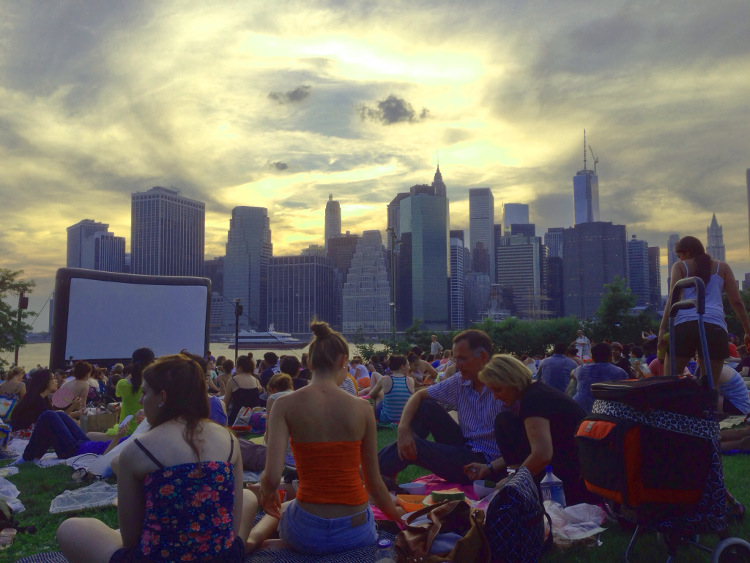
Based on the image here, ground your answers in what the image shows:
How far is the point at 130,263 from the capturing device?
128875 millimetres

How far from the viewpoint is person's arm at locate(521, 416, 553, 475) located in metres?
3.37

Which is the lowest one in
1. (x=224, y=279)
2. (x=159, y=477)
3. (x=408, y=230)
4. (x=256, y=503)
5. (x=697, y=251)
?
(x=256, y=503)

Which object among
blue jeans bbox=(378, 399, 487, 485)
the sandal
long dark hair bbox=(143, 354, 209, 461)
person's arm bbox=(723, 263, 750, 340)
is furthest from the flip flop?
person's arm bbox=(723, 263, 750, 340)

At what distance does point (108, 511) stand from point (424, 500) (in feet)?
7.87

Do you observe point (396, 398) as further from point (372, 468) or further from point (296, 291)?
point (296, 291)

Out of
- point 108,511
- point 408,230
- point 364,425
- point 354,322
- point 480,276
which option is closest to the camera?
point 364,425

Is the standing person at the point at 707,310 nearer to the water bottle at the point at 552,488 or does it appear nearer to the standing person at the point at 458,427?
the water bottle at the point at 552,488

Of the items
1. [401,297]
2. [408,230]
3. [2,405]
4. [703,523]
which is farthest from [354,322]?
[703,523]

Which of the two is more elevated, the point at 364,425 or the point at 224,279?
the point at 224,279

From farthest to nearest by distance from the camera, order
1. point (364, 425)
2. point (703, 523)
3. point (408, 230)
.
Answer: point (408, 230), point (364, 425), point (703, 523)

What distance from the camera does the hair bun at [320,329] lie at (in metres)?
3.22

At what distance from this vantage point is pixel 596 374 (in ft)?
22.4

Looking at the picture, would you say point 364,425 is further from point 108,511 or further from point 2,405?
point 2,405

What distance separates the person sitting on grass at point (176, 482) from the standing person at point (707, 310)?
2.87m
